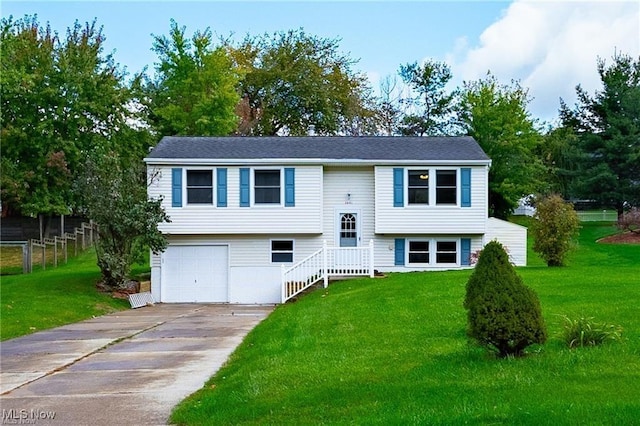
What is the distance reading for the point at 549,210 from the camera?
69.3 ft

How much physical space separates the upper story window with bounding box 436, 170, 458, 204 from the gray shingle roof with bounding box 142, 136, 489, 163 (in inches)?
21.1

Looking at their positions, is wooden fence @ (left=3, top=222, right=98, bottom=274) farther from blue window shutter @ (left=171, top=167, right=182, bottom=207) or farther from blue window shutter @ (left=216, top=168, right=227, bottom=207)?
blue window shutter @ (left=216, top=168, right=227, bottom=207)

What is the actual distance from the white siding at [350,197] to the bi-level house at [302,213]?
34 millimetres

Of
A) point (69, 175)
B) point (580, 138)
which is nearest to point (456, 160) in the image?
point (69, 175)

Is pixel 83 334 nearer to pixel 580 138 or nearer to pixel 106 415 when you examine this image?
pixel 106 415

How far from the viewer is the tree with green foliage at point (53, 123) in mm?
33531

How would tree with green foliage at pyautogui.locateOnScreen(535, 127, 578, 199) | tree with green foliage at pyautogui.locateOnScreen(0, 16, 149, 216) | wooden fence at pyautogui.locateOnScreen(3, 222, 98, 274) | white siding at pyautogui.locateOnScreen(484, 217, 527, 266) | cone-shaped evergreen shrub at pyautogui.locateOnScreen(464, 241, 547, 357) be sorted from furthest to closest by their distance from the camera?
tree with green foliage at pyautogui.locateOnScreen(535, 127, 578, 199) → tree with green foliage at pyautogui.locateOnScreen(0, 16, 149, 216) → wooden fence at pyautogui.locateOnScreen(3, 222, 98, 274) → white siding at pyautogui.locateOnScreen(484, 217, 527, 266) → cone-shaped evergreen shrub at pyautogui.locateOnScreen(464, 241, 547, 357)

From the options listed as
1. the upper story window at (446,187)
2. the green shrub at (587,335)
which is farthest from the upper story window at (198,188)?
the green shrub at (587,335)

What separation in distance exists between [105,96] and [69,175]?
13.5 feet

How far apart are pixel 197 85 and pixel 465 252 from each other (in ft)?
61.6

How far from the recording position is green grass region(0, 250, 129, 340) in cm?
1739

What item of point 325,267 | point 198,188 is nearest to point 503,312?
point 325,267

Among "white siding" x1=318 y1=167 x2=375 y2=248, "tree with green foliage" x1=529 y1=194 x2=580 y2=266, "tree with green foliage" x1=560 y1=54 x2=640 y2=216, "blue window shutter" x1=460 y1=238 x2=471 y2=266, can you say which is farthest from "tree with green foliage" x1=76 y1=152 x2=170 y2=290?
"tree with green foliage" x1=560 y1=54 x2=640 y2=216

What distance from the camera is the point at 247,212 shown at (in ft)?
80.5
